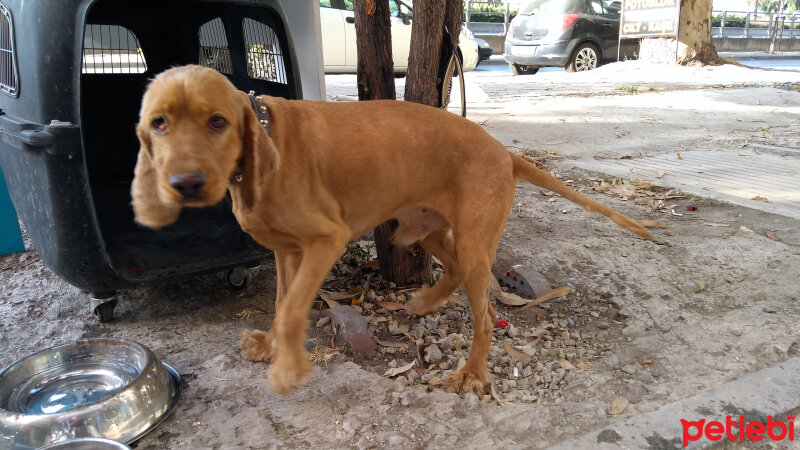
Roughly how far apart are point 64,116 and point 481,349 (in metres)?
2.46

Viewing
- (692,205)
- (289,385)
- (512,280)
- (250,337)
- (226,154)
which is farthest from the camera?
(692,205)

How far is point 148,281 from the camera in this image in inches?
140

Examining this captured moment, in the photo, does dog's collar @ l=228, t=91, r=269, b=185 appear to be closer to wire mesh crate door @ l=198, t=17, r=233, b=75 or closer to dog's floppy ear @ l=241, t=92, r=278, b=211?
dog's floppy ear @ l=241, t=92, r=278, b=211

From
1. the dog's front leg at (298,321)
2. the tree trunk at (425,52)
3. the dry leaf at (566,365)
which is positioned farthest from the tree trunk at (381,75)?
the dog's front leg at (298,321)

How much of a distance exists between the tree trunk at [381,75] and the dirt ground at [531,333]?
0.21m

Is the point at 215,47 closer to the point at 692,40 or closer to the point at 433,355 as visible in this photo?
the point at 433,355

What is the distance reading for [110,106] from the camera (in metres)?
5.03

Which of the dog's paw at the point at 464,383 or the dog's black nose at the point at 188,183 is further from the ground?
the dog's black nose at the point at 188,183

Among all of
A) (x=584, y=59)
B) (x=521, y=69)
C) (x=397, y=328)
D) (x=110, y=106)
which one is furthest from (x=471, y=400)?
(x=521, y=69)

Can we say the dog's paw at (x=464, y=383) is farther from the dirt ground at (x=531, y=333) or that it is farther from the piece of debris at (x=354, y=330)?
the piece of debris at (x=354, y=330)

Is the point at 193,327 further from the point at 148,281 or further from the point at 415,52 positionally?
the point at 415,52

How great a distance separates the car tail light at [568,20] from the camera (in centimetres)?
1642

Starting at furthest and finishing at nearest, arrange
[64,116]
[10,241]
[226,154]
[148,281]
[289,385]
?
1. [10,241]
2. [148,281]
3. [64,116]
4. [289,385]
5. [226,154]

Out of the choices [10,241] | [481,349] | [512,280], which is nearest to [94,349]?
[481,349]
